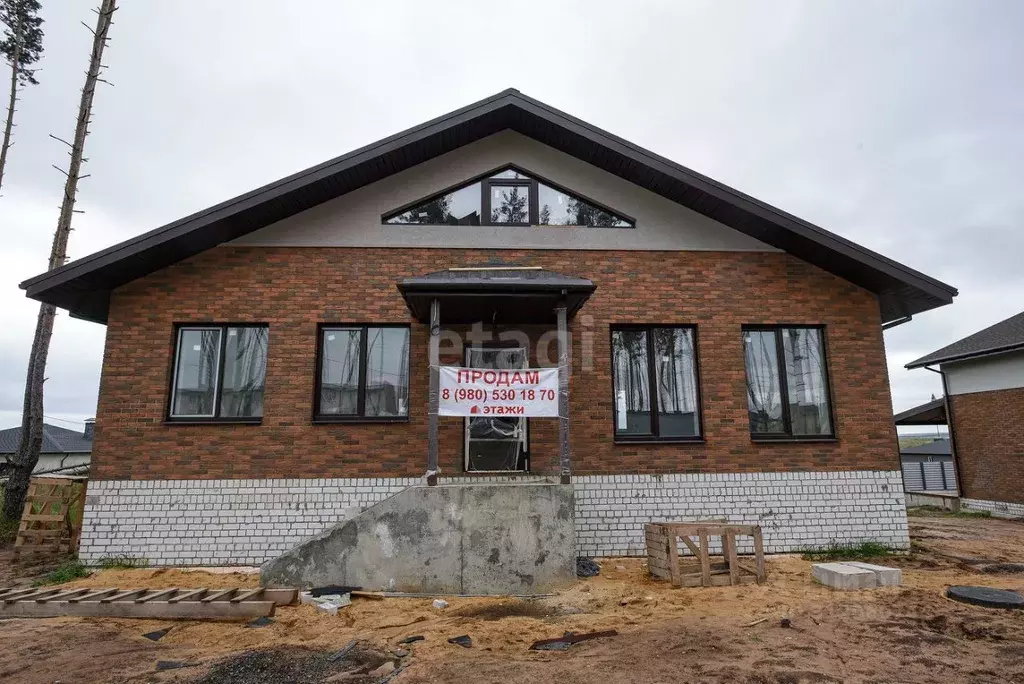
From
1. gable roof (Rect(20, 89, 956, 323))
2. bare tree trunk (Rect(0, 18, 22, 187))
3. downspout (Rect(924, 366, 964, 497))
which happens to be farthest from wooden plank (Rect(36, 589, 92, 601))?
downspout (Rect(924, 366, 964, 497))

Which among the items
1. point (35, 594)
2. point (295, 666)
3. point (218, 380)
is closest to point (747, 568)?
point (295, 666)

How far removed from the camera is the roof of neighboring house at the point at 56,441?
32.4m

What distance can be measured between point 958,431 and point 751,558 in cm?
1193

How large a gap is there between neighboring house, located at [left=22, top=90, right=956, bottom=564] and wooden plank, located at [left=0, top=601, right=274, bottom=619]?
2199 millimetres

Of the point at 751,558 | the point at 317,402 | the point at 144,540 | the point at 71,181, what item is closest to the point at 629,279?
the point at 751,558

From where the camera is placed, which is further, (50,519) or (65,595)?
(50,519)

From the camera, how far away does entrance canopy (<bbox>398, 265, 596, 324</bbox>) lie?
7.43m

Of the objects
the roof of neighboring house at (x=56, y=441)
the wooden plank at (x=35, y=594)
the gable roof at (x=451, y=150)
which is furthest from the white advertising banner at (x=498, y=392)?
the roof of neighboring house at (x=56, y=441)

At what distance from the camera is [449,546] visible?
6.96 metres

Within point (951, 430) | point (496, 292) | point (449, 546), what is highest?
point (496, 292)

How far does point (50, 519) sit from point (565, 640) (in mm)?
8208

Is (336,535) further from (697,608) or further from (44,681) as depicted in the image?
(697,608)

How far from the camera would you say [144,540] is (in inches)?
325

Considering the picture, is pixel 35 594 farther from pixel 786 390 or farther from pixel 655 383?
pixel 786 390
